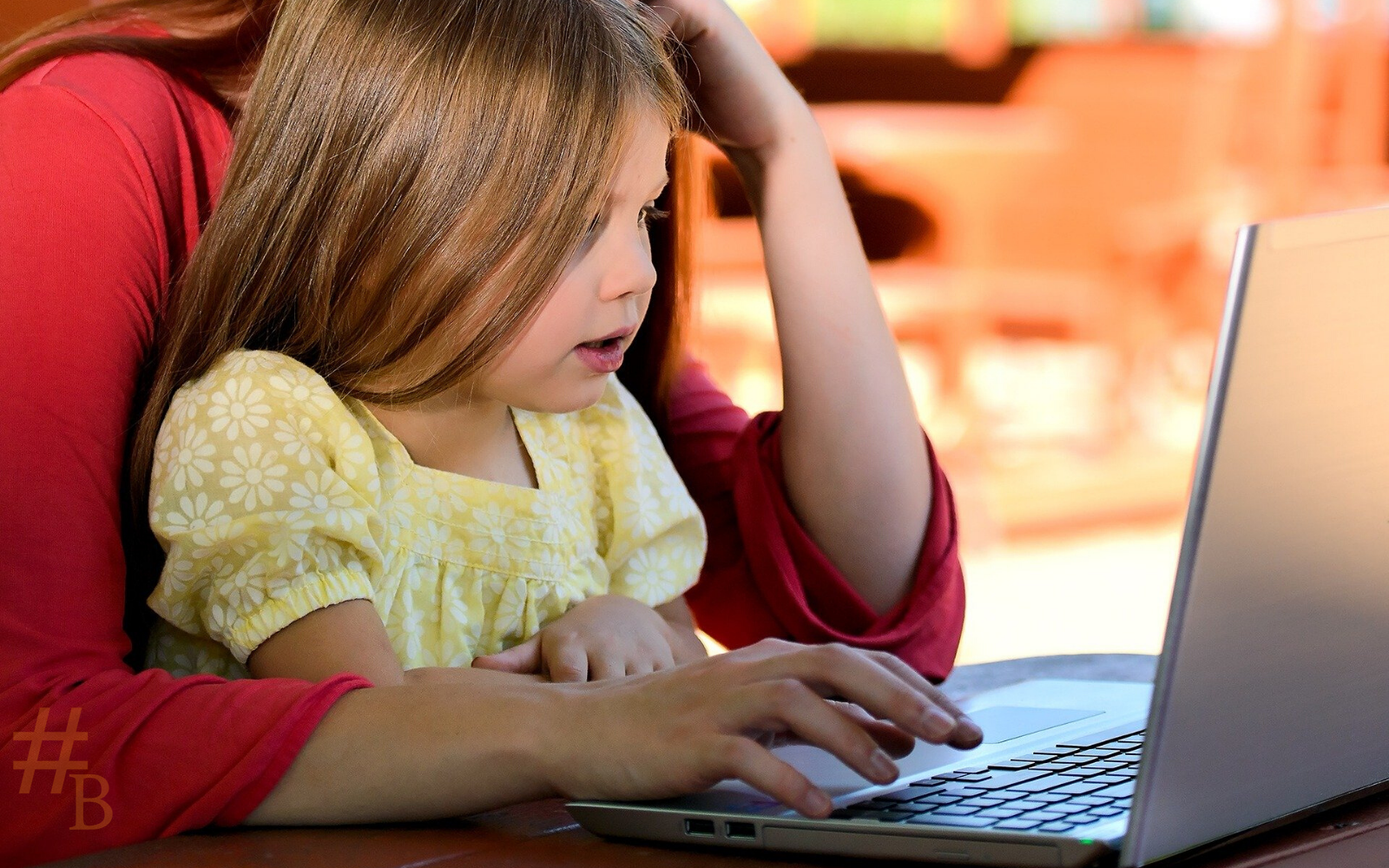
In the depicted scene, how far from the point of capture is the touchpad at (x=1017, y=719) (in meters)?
0.75

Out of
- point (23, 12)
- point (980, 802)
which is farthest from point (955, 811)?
point (23, 12)

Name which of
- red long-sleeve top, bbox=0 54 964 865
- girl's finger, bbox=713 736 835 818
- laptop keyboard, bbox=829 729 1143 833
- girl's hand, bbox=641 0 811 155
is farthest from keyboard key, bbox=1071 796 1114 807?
girl's hand, bbox=641 0 811 155

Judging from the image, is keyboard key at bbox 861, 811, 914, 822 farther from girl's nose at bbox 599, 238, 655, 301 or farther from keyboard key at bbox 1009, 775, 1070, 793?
girl's nose at bbox 599, 238, 655, 301

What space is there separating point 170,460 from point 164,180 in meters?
0.21

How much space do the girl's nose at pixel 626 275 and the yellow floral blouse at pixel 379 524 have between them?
0.16m

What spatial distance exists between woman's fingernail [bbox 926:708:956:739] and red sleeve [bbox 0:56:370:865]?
267 mm

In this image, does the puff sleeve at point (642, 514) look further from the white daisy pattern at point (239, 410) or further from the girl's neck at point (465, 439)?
the white daisy pattern at point (239, 410)

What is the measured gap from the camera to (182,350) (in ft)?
2.75

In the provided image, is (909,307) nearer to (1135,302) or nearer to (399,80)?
(1135,302)

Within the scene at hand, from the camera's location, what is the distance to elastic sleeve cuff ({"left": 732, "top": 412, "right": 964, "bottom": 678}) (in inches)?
42.1

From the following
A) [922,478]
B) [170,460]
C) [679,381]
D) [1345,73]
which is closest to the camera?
[170,460]

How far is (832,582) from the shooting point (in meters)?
1.08

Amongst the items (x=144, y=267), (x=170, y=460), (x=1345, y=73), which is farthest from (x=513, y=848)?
(x=1345, y=73)

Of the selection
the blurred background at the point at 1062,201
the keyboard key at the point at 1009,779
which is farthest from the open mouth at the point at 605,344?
the blurred background at the point at 1062,201
